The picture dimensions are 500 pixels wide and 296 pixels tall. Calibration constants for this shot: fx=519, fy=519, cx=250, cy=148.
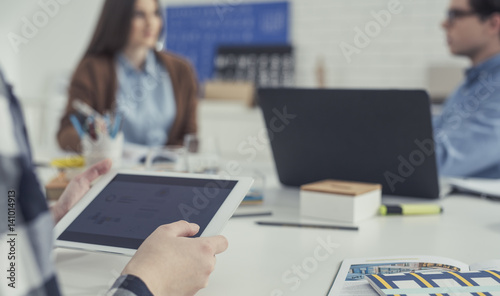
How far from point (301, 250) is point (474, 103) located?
1281mm

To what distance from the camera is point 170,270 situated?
63cm

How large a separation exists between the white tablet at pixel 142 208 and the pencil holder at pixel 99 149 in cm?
60

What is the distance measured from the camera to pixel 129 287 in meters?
0.58

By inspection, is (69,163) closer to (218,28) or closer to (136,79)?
(136,79)

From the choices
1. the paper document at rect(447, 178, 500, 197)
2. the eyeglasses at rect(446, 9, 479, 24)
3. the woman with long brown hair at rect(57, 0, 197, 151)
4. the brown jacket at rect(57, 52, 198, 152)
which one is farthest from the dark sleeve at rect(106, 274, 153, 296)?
the eyeglasses at rect(446, 9, 479, 24)

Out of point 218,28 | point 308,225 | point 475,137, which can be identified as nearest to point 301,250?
point 308,225

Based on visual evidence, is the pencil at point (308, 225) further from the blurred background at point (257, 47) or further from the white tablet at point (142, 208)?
the blurred background at point (257, 47)

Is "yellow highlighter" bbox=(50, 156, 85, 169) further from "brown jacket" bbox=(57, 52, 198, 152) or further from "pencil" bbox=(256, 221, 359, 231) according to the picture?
"pencil" bbox=(256, 221, 359, 231)

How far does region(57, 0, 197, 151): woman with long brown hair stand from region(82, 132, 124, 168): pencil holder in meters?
0.83

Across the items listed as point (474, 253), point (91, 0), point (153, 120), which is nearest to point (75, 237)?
point (474, 253)

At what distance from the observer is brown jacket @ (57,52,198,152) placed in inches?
90.6

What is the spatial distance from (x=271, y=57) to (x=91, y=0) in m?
1.81

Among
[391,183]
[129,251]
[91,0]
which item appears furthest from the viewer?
[91,0]

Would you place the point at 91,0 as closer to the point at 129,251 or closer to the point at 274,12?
the point at 274,12
